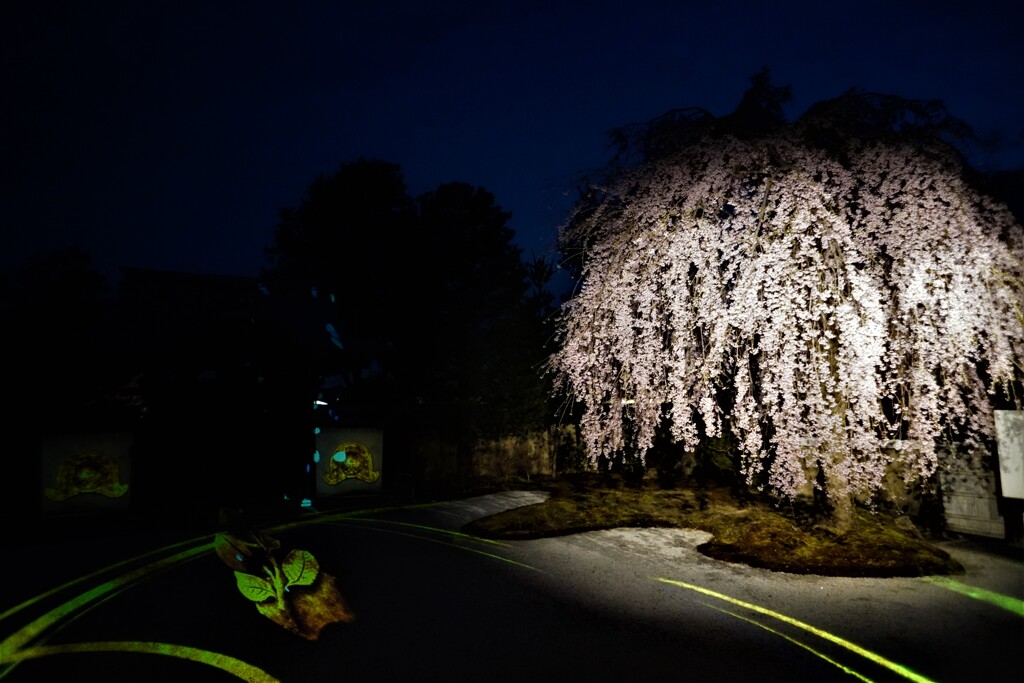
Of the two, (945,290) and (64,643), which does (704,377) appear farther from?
(64,643)

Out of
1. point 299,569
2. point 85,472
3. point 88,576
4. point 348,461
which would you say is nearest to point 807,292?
point 299,569

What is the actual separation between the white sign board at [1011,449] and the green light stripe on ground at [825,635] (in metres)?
5.05

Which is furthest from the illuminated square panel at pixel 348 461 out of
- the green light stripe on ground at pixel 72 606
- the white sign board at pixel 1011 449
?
the white sign board at pixel 1011 449

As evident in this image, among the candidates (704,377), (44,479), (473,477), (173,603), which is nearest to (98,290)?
(44,479)

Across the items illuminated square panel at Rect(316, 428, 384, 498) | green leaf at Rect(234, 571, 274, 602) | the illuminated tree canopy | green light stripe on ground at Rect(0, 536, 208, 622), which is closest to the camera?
green leaf at Rect(234, 571, 274, 602)

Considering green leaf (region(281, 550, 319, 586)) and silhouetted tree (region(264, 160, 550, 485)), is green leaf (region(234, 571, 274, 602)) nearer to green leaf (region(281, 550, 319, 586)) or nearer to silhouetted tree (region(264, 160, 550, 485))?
green leaf (region(281, 550, 319, 586))

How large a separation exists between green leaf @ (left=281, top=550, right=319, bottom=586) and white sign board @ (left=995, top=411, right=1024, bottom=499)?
9506 millimetres

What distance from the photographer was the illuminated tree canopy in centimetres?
681

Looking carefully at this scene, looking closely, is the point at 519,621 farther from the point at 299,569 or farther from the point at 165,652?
the point at 165,652

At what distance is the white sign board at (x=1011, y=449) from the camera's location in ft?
26.3

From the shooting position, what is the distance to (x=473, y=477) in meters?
18.2

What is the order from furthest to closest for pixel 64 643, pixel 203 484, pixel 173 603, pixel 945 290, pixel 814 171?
1. pixel 203 484
2. pixel 814 171
3. pixel 945 290
4. pixel 173 603
5. pixel 64 643

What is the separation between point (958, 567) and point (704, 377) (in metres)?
4.07

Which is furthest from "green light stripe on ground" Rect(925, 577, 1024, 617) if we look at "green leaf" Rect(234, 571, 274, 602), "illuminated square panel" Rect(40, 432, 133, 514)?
"illuminated square panel" Rect(40, 432, 133, 514)
